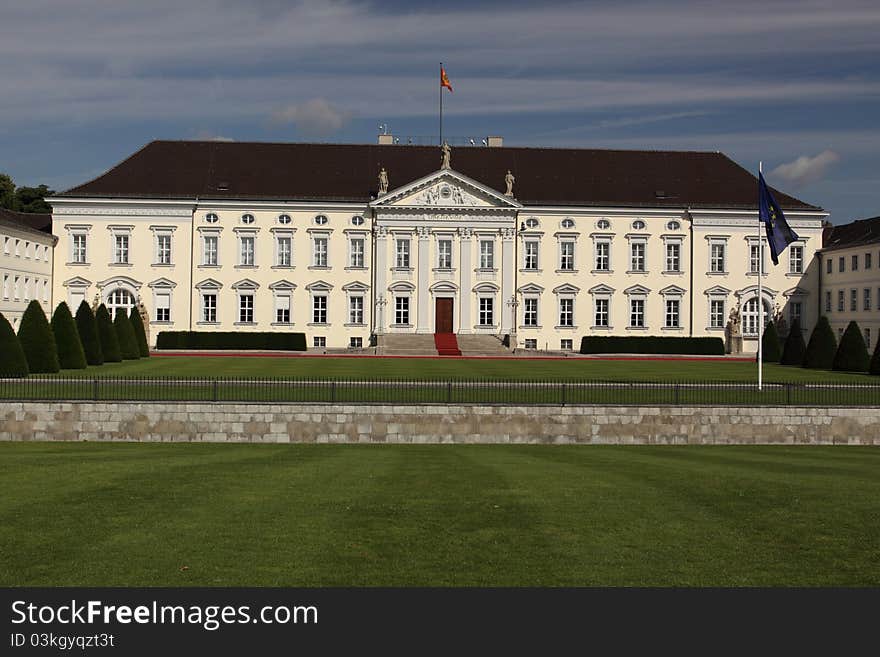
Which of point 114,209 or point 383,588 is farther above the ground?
point 114,209

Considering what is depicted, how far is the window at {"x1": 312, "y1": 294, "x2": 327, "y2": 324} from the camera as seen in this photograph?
70.0 m

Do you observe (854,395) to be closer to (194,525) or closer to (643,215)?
(194,525)

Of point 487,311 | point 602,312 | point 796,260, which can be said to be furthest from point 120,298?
point 796,260

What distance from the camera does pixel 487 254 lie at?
231 ft

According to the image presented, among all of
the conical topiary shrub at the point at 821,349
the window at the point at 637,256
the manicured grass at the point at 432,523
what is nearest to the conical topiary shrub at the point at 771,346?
the conical topiary shrub at the point at 821,349

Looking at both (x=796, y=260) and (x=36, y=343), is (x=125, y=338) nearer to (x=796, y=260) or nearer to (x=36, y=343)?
(x=36, y=343)

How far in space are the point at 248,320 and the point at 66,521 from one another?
5674cm

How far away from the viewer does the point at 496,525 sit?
13734 mm

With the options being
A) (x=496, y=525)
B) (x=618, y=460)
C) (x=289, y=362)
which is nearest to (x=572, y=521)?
(x=496, y=525)

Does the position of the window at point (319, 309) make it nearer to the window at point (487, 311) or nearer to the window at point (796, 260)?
the window at point (487, 311)

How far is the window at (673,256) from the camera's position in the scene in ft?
234

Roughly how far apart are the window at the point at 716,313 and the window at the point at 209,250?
35286 millimetres

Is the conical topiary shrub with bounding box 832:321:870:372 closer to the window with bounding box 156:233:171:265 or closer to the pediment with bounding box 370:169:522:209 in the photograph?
the pediment with bounding box 370:169:522:209

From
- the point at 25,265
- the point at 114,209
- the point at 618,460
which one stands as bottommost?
the point at 618,460
